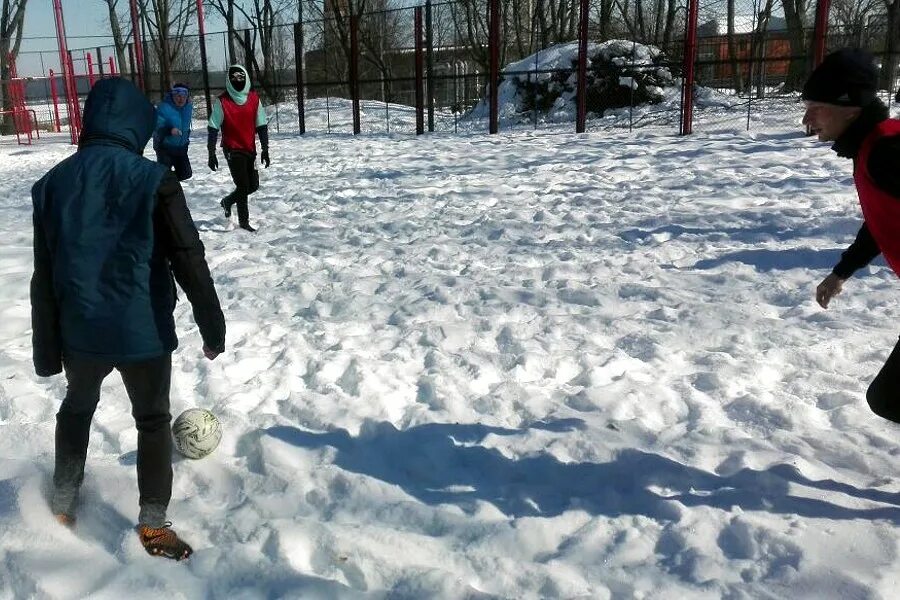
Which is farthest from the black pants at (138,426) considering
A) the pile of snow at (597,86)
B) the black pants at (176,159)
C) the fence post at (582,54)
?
the pile of snow at (597,86)

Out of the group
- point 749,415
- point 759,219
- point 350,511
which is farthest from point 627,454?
point 759,219

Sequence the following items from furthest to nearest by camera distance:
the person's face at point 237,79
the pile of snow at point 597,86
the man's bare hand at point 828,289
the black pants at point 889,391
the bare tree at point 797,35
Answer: the pile of snow at point 597,86
the bare tree at point 797,35
the person's face at point 237,79
the man's bare hand at point 828,289
the black pants at point 889,391

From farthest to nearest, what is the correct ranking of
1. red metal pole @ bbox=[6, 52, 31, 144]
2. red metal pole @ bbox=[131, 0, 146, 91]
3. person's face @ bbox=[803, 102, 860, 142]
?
1. red metal pole @ bbox=[6, 52, 31, 144]
2. red metal pole @ bbox=[131, 0, 146, 91]
3. person's face @ bbox=[803, 102, 860, 142]

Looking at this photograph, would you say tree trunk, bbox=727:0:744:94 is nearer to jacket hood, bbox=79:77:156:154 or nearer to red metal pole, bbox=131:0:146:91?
red metal pole, bbox=131:0:146:91

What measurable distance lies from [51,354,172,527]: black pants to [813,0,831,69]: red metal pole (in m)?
13.2

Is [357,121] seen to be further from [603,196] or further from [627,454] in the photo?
[627,454]

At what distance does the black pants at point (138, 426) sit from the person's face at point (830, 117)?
94.6 inches

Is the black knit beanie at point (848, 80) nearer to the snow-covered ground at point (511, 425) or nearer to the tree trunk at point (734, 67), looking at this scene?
the snow-covered ground at point (511, 425)

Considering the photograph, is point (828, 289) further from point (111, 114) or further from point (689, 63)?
point (689, 63)

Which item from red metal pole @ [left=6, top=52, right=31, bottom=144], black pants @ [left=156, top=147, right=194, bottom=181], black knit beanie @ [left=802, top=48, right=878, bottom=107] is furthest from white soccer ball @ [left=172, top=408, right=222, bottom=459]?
red metal pole @ [left=6, top=52, right=31, bottom=144]

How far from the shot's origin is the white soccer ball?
11.2 feet

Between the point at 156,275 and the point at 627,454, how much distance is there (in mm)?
2090

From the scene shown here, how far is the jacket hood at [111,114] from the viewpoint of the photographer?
2.50 m

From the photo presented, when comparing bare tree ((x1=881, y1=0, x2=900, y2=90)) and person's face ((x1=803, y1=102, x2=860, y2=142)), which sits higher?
A: bare tree ((x1=881, y1=0, x2=900, y2=90))
